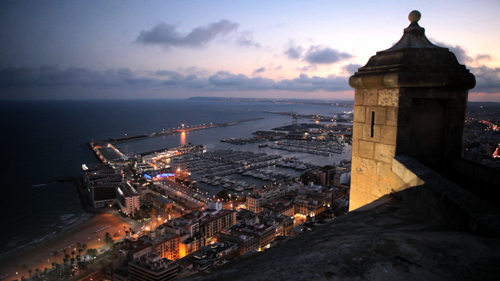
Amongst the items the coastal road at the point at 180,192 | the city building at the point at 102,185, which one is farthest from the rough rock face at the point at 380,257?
the city building at the point at 102,185

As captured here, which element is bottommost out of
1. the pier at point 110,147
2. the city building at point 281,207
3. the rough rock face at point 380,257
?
the city building at point 281,207

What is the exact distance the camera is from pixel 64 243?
46.4 feet

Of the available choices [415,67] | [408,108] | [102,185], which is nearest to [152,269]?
[408,108]

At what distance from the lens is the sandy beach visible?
1227 centimetres

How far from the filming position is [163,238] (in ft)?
46.1

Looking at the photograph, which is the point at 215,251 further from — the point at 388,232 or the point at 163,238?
the point at 388,232

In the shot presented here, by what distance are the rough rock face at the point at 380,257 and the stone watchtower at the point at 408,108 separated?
33.2 inches

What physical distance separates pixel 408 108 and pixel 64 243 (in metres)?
15.9

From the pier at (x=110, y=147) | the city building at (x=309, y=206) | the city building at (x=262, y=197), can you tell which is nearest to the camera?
the city building at (x=309, y=206)

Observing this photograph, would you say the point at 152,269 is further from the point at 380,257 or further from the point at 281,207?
the point at 380,257

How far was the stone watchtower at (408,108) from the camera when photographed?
2480 mm

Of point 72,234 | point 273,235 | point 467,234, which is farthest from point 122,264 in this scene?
point 467,234

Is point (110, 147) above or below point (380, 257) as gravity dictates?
below

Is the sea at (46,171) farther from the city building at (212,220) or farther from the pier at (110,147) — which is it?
the city building at (212,220)
